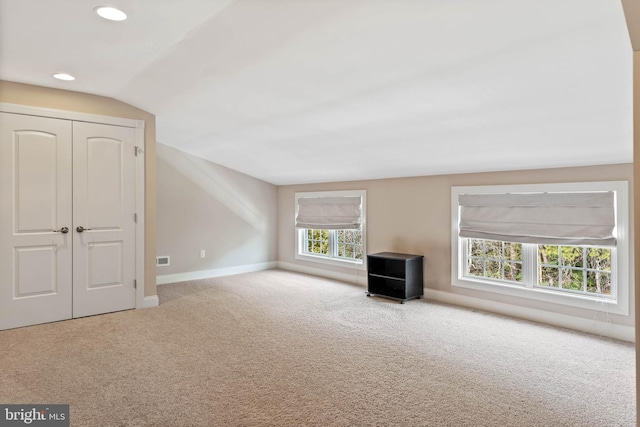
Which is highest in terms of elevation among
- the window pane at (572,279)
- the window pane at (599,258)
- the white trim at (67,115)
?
the white trim at (67,115)

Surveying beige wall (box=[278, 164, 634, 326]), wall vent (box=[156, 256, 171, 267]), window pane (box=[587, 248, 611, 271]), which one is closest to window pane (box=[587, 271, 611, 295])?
window pane (box=[587, 248, 611, 271])

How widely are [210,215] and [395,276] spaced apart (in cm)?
326

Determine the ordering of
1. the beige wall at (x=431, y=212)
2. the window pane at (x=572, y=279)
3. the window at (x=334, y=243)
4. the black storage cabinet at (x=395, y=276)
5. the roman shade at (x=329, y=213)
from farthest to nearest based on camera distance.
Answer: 1. the window at (x=334, y=243)
2. the roman shade at (x=329, y=213)
3. the black storage cabinet at (x=395, y=276)
4. the window pane at (x=572, y=279)
5. the beige wall at (x=431, y=212)

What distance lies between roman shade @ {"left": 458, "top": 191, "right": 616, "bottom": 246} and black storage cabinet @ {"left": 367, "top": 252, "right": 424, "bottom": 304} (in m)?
0.71

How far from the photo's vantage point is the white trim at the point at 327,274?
589 cm

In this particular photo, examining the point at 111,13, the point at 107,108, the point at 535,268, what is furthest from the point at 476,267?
the point at 107,108

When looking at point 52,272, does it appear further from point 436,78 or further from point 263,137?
point 436,78

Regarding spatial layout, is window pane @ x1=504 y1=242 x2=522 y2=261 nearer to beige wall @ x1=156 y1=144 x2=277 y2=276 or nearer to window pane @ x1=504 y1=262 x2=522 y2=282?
window pane @ x1=504 y1=262 x2=522 y2=282

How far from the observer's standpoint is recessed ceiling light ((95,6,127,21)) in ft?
7.84

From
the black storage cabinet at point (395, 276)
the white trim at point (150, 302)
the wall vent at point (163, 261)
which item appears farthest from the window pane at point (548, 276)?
the wall vent at point (163, 261)

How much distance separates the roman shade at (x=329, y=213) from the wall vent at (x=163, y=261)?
2205mm

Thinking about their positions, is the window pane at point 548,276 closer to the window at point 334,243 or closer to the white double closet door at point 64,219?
the window at point 334,243

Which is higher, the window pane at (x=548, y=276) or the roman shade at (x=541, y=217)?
the roman shade at (x=541, y=217)

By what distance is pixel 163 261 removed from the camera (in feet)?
19.5
